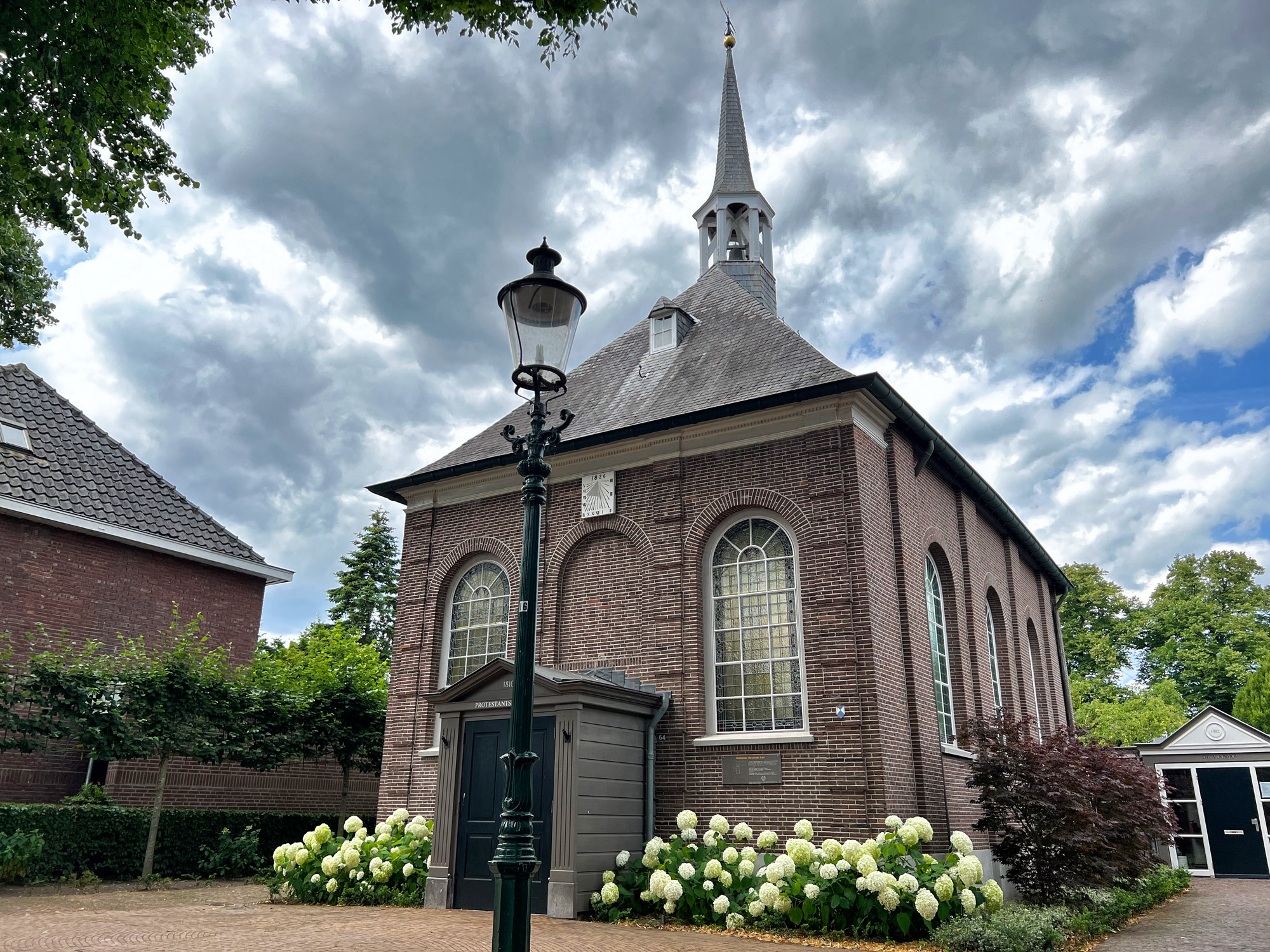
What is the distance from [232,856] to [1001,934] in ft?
45.5

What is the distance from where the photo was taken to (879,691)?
12086 millimetres

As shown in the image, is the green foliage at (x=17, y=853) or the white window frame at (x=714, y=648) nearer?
the white window frame at (x=714, y=648)

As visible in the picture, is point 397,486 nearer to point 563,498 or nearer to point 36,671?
point 563,498

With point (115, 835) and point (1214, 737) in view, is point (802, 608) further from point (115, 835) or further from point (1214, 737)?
point (1214, 737)

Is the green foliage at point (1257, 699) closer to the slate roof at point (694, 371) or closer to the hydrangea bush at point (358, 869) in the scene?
the slate roof at point (694, 371)

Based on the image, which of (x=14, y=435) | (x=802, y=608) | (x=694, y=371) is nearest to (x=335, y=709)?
(x=14, y=435)

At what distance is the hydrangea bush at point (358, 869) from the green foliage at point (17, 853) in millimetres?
3908

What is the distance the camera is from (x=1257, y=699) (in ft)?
115

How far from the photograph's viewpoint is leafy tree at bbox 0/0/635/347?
24.7 ft

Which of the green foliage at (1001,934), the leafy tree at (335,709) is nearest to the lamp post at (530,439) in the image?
the green foliage at (1001,934)

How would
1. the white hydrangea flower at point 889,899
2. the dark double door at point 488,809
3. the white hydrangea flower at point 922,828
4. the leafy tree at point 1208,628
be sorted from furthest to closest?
1. the leafy tree at point 1208,628
2. the dark double door at point 488,809
3. the white hydrangea flower at point 922,828
4. the white hydrangea flower at point 889,899

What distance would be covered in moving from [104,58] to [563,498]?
373 inches

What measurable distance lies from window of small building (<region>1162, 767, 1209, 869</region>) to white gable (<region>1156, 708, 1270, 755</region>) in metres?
0.56

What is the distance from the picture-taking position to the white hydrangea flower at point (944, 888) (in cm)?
969
